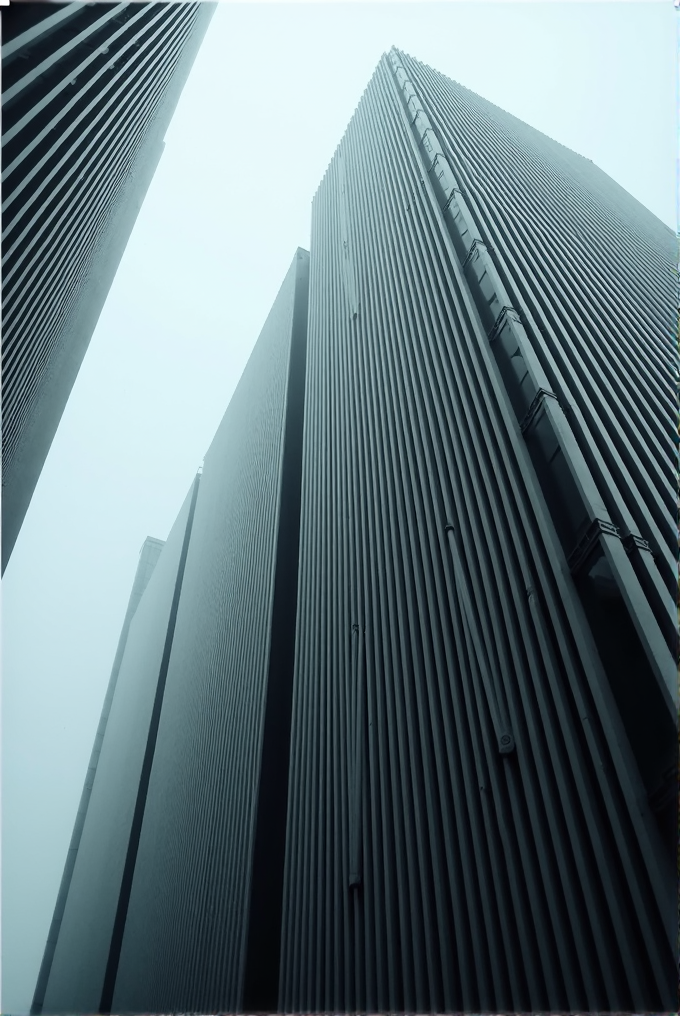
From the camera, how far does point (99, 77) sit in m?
8.39

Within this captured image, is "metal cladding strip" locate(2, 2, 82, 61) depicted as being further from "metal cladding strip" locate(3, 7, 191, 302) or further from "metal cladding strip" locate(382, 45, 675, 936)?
"metal cladding strip" locate(382, 45, 675, 936)

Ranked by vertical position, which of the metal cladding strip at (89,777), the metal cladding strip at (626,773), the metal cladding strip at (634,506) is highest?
the metal cladding strip at (89,777)

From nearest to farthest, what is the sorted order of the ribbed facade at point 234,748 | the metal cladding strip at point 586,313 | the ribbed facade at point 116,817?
the metal cladding strip at point 586,313 < the ribbed facade at point 234,748 < the ribbed facade at point 116,817

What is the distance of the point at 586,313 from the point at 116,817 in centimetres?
2981

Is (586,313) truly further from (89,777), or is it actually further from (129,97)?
(89,777)

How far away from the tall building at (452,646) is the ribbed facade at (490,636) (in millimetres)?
33

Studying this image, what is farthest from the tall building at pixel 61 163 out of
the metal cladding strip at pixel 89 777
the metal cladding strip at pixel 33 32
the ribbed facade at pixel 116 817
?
the metal cladding strip at pixel 89 777

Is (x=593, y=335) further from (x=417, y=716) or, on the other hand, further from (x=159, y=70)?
(x=159, y=70)

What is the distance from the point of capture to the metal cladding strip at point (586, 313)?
7.57 m

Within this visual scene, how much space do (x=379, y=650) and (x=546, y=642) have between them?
A: 3536 millimetres

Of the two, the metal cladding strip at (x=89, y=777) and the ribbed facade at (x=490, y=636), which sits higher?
the metal cladding strip at (x=89, y=777)

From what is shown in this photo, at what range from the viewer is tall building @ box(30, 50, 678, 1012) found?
5289 mm

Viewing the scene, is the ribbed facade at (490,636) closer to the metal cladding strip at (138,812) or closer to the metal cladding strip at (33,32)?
the metal cladding strip at (33,32)

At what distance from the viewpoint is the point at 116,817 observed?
31.1 metres
